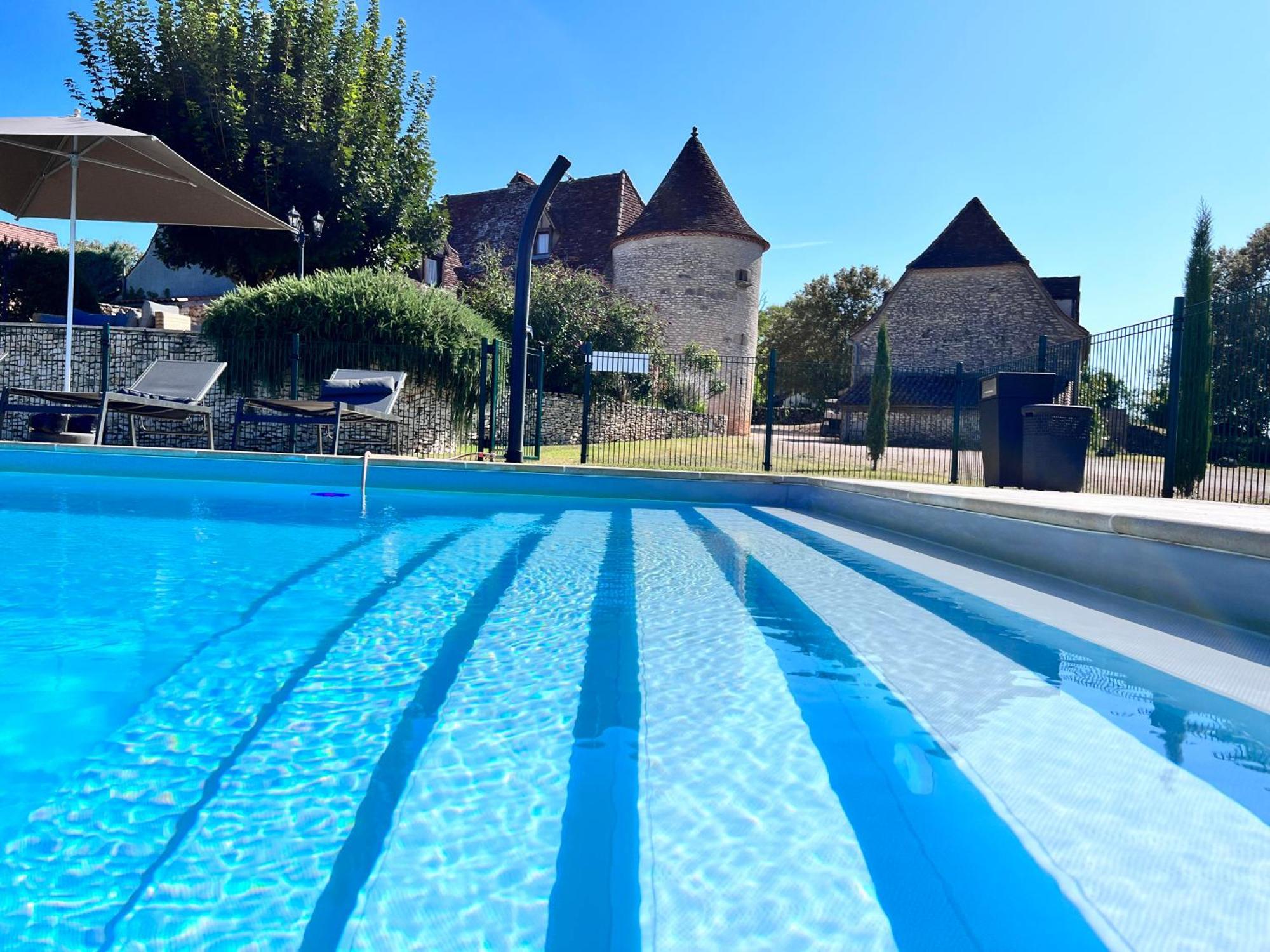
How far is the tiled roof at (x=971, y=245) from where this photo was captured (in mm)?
28969

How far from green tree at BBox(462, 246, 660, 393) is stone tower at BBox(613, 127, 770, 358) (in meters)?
8.19

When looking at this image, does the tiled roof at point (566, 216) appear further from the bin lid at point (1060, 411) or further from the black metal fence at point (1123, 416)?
the bin lid at point (1060, 411)

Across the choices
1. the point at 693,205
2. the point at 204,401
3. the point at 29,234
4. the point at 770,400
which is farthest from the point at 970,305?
the point at 29,234

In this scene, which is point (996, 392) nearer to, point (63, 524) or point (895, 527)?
point (895, 527)

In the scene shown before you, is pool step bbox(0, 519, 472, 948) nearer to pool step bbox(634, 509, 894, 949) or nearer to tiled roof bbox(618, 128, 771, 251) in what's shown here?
pool step bbox(634, 509, 894, 949)

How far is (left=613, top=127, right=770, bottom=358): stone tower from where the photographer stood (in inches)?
1081

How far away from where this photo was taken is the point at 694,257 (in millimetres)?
27500

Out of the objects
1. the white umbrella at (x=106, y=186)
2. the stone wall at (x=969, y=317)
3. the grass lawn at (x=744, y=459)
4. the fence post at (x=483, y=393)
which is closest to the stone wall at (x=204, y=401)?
the fence post at (x=483, y=393)

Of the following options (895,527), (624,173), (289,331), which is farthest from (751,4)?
(624,173)

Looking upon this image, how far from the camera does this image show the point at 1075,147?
14.6 meters

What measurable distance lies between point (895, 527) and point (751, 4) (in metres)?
10.7

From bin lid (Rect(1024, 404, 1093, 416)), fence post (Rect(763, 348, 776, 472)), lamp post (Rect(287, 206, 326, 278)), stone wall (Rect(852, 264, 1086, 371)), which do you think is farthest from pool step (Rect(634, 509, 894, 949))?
stone wall (Rect(852, 264, 1086, 371))

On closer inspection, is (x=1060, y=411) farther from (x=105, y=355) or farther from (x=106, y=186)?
(x=105, y=355)

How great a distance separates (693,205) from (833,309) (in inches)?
956
